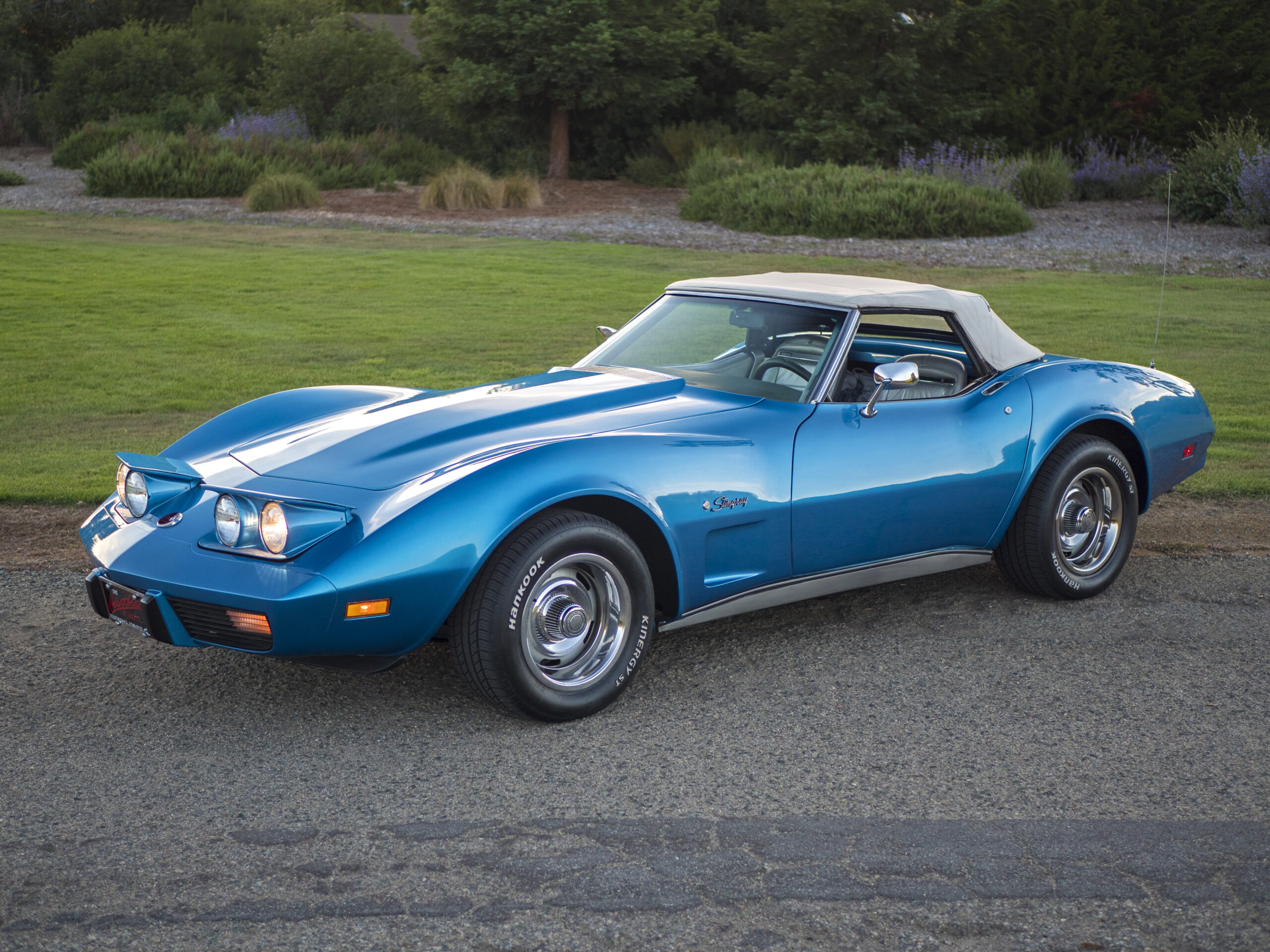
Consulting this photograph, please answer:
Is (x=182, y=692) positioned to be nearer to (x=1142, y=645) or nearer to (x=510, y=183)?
(x=1142, y=645)

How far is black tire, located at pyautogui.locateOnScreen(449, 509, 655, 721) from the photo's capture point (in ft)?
12.2

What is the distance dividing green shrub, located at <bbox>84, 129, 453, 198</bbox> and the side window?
69.9ft

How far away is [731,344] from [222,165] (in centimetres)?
2227

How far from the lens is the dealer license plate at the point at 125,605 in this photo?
12.4 ft

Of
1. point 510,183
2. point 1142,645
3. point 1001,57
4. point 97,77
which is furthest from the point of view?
point 97,77

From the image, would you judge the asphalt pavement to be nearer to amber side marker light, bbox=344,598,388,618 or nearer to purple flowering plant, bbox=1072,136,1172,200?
amber side marker light, bbox=344,598,388,618

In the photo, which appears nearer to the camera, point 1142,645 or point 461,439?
point 461,439

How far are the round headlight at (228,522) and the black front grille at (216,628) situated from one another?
20cm

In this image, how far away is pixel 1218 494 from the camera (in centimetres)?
713

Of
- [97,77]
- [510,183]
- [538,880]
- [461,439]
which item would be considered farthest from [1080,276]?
[97,77]

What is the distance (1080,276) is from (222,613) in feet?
48.5

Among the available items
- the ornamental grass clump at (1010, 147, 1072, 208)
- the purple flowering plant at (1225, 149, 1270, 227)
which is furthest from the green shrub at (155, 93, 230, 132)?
the purple flowering plant at (1225, 149, 1270, 227)

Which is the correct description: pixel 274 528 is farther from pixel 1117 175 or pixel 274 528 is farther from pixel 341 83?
pixel 341 83

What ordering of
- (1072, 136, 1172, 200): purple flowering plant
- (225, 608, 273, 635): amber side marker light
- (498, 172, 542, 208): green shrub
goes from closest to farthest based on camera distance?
(225, 608, 273, 635): amber side marker light < (498, 172, 542, 208): green shrub < (1072, 136, 1172, 200): purple flowering plant
